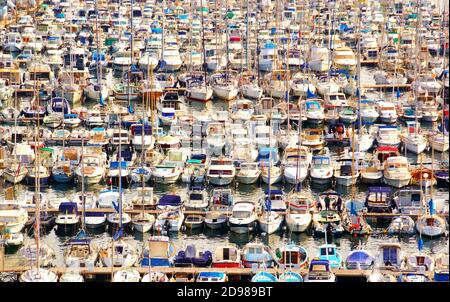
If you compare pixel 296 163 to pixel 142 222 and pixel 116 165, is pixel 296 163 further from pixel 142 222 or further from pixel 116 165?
pixel 142 222

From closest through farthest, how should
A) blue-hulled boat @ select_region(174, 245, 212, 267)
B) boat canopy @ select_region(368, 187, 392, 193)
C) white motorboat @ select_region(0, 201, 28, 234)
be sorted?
blue-hulled boat @ select_region(174, 245, 212, 267) < white motorboat @ select_region(0, 201, 28, 234) < boat canopy @ select_region(368, 187, 392, 193)

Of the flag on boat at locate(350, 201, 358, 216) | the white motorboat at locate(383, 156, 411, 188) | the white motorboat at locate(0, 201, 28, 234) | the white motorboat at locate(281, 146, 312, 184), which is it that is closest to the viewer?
the white motorboat at locate(0, 201, 28, 234)

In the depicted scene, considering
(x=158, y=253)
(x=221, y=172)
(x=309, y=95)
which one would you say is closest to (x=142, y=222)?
(x=158, y=253)

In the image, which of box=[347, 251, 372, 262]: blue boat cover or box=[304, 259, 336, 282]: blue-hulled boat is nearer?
box=[304, 259, 336, 282]: blue-hulled boat

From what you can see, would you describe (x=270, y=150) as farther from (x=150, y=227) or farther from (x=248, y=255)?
(x=248, y=255)

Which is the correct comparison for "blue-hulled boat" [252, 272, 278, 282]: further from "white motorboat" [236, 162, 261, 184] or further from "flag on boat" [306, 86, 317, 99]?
"flag on boat" [306, 86, 317, 99]

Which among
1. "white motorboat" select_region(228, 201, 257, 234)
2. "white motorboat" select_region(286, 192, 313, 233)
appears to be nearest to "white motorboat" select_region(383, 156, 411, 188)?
"white motorboat" select_region(286, 192, 313, 233)
